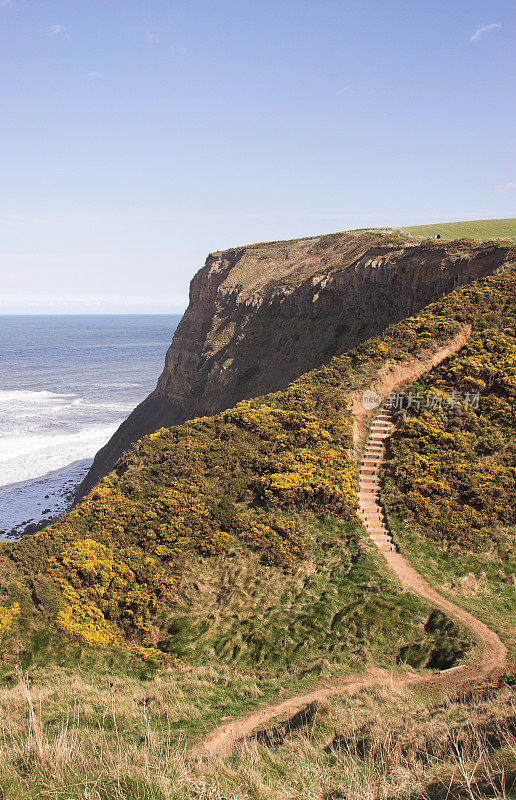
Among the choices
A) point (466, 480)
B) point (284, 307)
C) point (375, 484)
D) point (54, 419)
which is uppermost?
point (284, 307)

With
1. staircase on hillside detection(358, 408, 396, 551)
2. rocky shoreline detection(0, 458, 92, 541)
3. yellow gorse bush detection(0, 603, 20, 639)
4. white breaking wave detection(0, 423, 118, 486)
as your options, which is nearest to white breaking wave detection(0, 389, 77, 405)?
white breaking wave detection(0, 423, 118, 486)

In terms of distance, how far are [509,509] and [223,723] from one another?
10388mm

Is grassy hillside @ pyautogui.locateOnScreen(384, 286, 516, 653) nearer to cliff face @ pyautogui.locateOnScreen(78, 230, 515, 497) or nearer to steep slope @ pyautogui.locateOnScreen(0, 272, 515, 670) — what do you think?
steep slope @ pyautogui.locateOnScreen(0, 272, 515, 670)

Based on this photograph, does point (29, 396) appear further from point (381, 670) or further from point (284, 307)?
point (381, 670)

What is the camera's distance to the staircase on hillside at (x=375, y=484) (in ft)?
49.2

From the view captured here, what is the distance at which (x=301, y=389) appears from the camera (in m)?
20.3

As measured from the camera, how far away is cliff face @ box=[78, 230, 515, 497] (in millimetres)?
32125

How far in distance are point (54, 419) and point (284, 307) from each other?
3593 cm

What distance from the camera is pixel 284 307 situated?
45.8 meters

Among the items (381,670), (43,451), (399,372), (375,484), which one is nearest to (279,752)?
(381,670)

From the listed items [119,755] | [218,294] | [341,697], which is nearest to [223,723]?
[341,697]

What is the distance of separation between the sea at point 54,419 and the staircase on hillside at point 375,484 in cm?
Answer: 2850

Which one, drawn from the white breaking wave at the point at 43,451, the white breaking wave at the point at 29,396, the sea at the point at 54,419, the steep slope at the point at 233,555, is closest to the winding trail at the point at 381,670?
the steep slope at the point at 233,555

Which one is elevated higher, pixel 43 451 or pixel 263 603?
pixel 263 603
